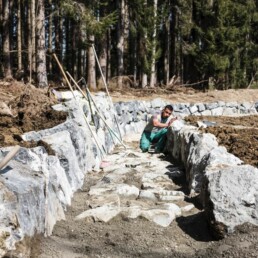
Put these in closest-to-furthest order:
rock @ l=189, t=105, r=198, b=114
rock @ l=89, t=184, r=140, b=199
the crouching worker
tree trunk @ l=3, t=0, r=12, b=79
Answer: rock @ l=89, t=184, r=140, b=199
the crouching worker
rock @ l=189, t=105, r=198, b=114
tree trunk @ l=3, t=0, r=12, b=79

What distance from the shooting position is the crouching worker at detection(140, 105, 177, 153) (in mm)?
8898

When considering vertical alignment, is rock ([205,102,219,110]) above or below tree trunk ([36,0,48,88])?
below

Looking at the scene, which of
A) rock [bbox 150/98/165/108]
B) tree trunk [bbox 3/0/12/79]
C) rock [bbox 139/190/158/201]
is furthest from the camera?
tree trunk [bbox 3/0/12/79]

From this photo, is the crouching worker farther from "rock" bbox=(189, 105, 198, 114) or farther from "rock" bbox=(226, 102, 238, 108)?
"rock" bbox=(226, 102, 238, 108)

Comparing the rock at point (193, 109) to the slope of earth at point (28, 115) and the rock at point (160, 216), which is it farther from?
the rock at point (160, 216)

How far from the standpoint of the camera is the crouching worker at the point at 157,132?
8898 mm

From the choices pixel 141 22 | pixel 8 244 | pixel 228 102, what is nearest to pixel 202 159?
A: pixel 8 244

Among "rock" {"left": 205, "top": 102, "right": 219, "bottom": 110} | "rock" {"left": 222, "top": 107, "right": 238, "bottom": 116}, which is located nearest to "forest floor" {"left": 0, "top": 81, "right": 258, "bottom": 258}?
"rock" {"left": 205, "top": 102, "right": 219, "bottom": 110}

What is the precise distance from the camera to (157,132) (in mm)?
9148

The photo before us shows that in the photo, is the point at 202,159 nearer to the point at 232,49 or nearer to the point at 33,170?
the point at 33,170

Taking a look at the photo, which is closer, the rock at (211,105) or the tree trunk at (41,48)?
the tree trunk at (41,48)

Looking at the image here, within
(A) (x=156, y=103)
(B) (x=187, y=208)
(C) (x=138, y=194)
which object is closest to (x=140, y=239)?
(B) (x=187, y=208)

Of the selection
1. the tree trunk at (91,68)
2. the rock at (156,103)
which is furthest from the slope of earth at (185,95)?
the rock at (156,103)

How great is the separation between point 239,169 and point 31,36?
17.9 m
